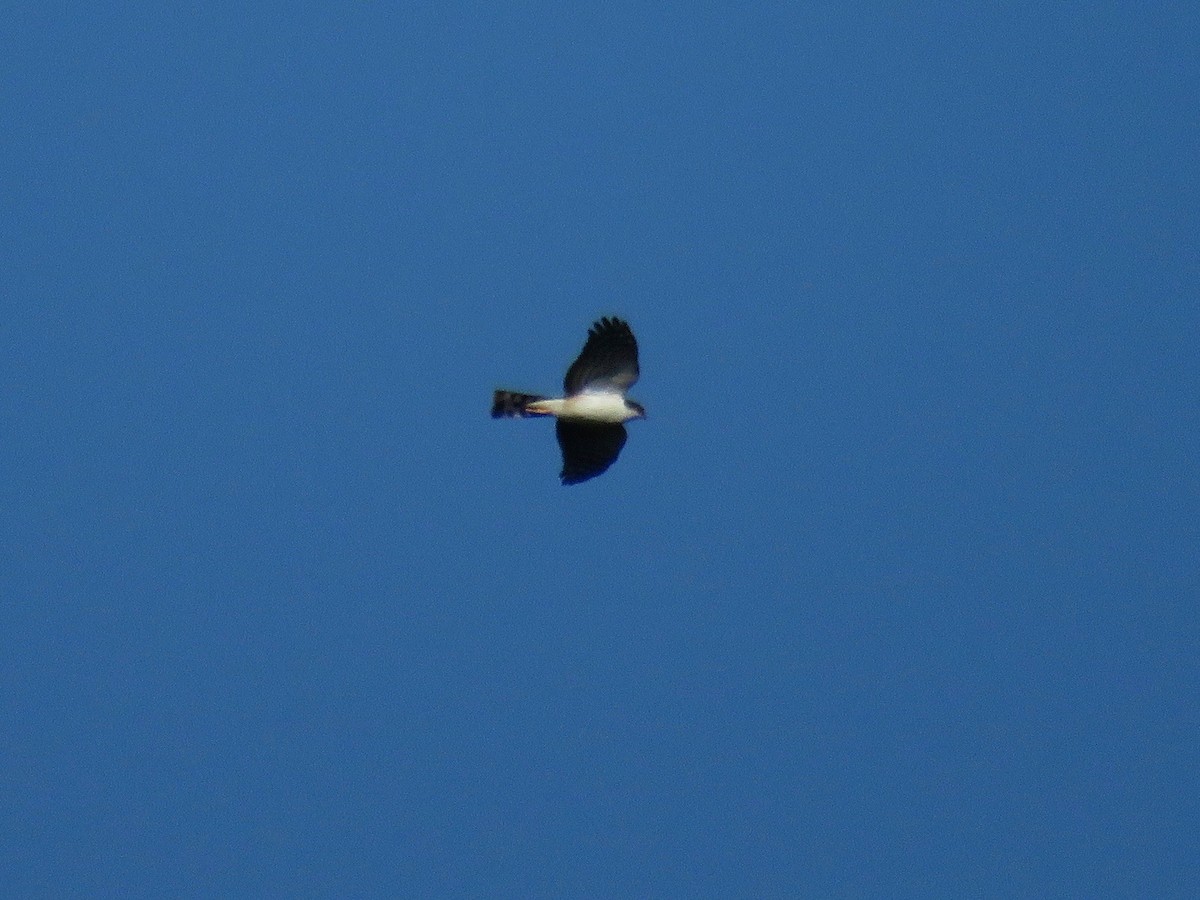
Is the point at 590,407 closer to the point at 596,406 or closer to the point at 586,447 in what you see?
the point at 596,406

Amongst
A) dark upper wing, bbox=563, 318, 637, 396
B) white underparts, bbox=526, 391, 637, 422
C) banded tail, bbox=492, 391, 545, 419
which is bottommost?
banded tail, bbox=492, 391, 545, 419

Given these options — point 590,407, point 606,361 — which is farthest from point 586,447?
point 606,361

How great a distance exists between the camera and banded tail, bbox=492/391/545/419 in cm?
913

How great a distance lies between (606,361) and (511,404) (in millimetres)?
441

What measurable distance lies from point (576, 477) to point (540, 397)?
518mm

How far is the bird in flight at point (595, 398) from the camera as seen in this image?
30.0 ft

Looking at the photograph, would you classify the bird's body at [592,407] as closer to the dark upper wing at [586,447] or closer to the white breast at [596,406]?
the white breast at [596,406]

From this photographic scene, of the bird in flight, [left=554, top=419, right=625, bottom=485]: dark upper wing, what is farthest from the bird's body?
[left=554, top=419, right=625, bottom=485]: dark upper wing

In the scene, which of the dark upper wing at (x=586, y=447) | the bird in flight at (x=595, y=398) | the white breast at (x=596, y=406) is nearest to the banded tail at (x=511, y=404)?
Result: the bird in flight at (x=595, y=398)

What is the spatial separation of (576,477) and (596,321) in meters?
0.80

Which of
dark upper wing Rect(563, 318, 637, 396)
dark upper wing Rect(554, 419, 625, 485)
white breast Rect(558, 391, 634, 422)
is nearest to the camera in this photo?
dark upper wing Rect(563, 318, 637, 396)

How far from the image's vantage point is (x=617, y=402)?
924 centimetres

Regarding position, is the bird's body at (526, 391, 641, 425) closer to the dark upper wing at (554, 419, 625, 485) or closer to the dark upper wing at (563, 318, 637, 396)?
the dark upper wing at (563, 318, 637, 396)

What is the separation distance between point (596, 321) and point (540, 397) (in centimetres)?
40
